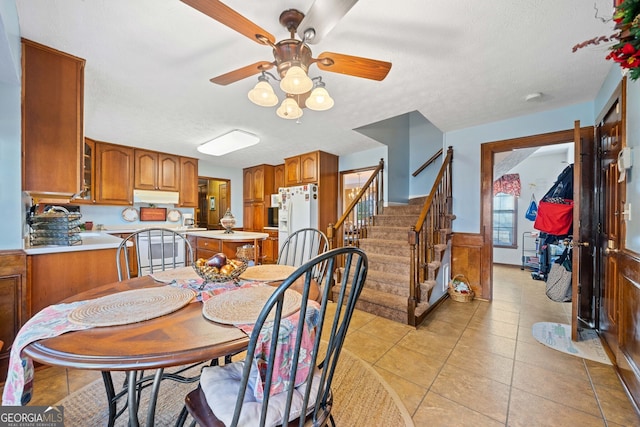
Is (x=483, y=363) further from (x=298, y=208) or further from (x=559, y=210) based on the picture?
(x=298, y=208)

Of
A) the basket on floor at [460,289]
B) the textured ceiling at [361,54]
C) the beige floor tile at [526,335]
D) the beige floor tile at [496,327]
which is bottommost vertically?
the beige floor tile at [496,327]

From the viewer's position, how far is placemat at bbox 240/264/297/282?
4.68ft

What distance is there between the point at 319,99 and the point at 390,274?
2211 mm

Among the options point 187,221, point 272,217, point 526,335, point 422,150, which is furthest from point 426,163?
point 187,221

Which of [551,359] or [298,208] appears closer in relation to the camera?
[551,359]

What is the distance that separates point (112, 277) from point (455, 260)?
392cm

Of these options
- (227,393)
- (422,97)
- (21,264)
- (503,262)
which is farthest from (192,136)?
(503,262)

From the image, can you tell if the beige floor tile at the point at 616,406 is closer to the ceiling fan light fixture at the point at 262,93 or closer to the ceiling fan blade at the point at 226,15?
the ceiling fan light fixture at the point at 262,93

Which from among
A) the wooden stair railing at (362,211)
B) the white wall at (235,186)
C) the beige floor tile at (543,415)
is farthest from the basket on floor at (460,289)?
the white wall at (235,186)

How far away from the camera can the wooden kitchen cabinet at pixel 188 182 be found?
496 cm

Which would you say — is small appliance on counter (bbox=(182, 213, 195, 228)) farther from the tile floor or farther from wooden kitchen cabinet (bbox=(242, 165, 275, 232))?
the tile floor

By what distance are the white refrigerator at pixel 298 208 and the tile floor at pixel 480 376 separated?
84.7 inches

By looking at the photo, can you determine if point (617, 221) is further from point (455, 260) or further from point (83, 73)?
point (83, 73)

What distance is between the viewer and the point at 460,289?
327cm
